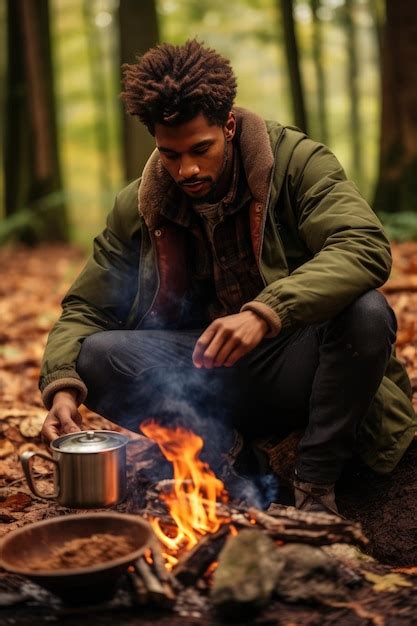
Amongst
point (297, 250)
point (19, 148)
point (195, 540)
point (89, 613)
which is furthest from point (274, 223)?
point (19, 148)

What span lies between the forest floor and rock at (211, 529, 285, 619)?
0.39ft

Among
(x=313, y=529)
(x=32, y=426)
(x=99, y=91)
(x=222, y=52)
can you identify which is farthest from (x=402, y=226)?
(x=99, y=91)

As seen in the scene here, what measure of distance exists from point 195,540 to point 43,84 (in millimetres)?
13411

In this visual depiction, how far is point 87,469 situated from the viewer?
3.19 meters

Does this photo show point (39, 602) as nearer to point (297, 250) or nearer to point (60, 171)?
point (297, 250)

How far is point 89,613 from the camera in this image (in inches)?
109

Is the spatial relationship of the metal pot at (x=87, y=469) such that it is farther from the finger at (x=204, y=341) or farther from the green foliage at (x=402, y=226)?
the green foliage at (x=402, y=226)

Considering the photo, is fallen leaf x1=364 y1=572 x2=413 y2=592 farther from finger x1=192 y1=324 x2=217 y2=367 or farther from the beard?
the beard

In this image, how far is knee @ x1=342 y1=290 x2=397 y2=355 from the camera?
136 inches

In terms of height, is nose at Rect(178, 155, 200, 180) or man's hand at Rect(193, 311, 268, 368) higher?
nose at Rect(178, 155, 200, 180)

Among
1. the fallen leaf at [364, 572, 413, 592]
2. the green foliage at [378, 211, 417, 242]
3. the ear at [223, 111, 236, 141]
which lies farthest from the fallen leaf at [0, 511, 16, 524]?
the green foliage at [378, 211, 417, 242]

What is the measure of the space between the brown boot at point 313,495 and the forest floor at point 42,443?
0.81 feet

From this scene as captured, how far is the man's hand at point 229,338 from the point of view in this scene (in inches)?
123

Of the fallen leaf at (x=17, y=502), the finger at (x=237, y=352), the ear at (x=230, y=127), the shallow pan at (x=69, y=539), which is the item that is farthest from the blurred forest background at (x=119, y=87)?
the shallow pan at (x=69, y=539)
